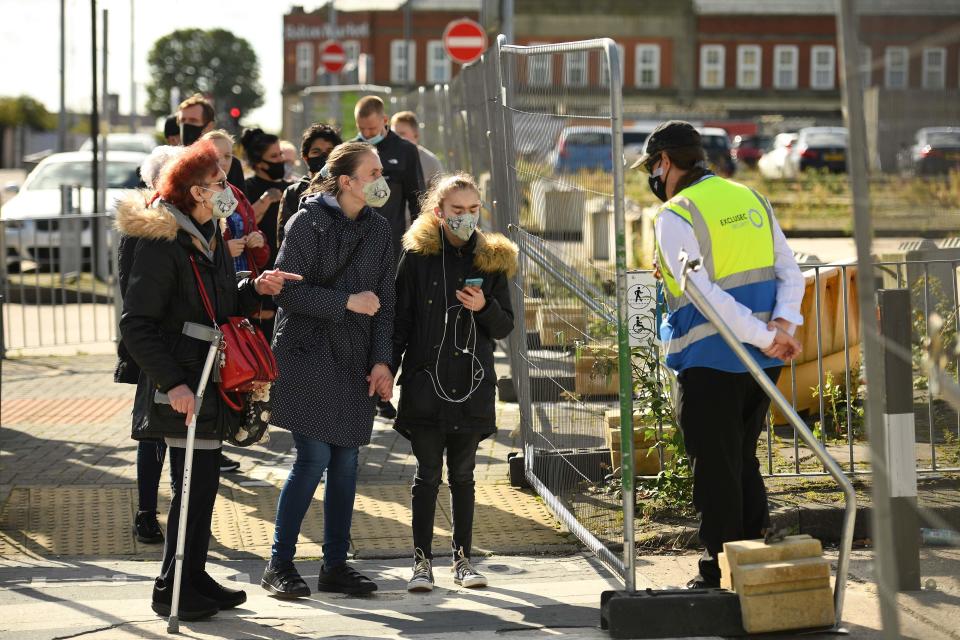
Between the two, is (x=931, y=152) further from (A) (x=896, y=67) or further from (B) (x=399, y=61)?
(B) (x=399, y=61)

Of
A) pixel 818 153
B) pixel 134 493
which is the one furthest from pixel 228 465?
pixel 818 153

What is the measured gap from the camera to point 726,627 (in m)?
5.14

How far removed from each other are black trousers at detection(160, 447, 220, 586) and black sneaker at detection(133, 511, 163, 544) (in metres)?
1.16

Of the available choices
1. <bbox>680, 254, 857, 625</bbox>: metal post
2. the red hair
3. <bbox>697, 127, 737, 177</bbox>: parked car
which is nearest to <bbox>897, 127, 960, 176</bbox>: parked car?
<bbox>680, 254, 857, 625</bbox>: metal post

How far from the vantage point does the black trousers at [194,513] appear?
18.1ft

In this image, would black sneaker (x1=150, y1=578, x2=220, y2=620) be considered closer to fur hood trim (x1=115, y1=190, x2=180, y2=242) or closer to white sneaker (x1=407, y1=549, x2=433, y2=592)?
white sneaker (x1=407, y1=549, x2=433, y2=592)

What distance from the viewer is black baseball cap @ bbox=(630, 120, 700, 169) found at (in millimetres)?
5392

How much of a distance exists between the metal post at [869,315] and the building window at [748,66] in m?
72.7

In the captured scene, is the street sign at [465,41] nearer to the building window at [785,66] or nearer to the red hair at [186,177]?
the red hair at [186,177]

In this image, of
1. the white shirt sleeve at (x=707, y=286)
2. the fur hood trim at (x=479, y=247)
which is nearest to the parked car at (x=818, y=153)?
the fur hood trim at (x=479, y=247)

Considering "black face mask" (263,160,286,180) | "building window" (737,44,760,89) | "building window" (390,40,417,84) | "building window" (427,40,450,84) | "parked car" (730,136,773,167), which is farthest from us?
"building window" (390,40,417,84)

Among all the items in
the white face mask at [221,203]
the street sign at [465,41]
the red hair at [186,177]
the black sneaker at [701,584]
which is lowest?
the black sneaker at [701,584]

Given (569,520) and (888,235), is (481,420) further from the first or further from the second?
(888,235)

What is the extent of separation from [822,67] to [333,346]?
236 ft
